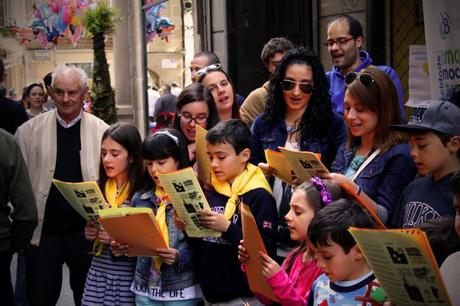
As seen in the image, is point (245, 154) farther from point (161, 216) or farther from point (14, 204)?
point (14, 204)

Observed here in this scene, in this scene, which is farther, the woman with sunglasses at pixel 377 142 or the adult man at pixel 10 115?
the adult man at pixel 10 115

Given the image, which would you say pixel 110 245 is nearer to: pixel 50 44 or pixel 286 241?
pixel 286 241

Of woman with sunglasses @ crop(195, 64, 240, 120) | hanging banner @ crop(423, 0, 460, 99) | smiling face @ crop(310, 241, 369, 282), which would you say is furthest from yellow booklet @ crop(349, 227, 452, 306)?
woman with sunglasses @ crop(195, 64, 240, 120)

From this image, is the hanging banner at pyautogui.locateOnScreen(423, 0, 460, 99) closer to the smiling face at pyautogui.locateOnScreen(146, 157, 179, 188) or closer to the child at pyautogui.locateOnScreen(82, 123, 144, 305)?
the smiling face at pyautogui.locateOnScreen(146, 157, 179, 188)

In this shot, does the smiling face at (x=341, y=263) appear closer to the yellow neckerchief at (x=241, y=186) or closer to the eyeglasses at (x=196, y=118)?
the yellow neckerchief at (x=241, y=186)

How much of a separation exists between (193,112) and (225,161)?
786 millimetres

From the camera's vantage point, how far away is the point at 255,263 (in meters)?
3.77

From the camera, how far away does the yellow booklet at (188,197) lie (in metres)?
4.05

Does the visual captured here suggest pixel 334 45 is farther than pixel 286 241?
Yes

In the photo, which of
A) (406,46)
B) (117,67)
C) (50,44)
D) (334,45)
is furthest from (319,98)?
(50,44)

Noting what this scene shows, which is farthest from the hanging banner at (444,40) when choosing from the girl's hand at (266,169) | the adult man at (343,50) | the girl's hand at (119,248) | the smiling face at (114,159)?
the girl's hand at (119,248)

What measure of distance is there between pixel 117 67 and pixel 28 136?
9.65 m

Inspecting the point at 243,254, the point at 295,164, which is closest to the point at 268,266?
the point at 243,254

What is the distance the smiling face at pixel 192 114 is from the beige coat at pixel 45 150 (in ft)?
2.74
